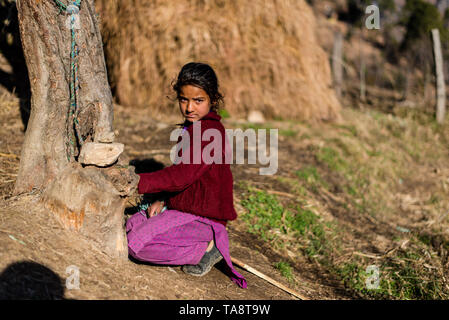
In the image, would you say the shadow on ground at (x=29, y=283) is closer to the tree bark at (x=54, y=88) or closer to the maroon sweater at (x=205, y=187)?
the tree bark at (x=54, y=88)

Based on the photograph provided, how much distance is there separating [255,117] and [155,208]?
15.1 feet

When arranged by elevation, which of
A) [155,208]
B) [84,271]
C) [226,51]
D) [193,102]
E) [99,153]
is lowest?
[84,271]

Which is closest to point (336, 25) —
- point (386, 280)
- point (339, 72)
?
point (339, 72)

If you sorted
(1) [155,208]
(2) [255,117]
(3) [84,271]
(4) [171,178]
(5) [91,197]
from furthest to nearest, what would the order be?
(2) [255,117] → (1) [155,208] → (4) [171,178] → (5) [91,197] → (3) [84,271]

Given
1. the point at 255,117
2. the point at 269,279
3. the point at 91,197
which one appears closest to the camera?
the point at 91,197

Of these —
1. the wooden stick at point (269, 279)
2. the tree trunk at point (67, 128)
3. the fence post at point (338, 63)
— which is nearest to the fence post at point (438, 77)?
the fence post at point (338, 63)

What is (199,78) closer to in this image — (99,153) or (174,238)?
(99,153)

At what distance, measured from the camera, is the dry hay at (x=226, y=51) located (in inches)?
253

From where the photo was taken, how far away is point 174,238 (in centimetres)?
251

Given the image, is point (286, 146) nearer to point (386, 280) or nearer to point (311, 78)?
point (311, 78)

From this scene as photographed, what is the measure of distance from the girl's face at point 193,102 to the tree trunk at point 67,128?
0.47 meters

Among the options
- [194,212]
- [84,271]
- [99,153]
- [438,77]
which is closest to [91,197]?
[99,153]

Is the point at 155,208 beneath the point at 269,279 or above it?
above

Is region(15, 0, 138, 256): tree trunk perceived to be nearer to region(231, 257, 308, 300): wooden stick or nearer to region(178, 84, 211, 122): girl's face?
region(178, 84, 211, 122): girl's face
